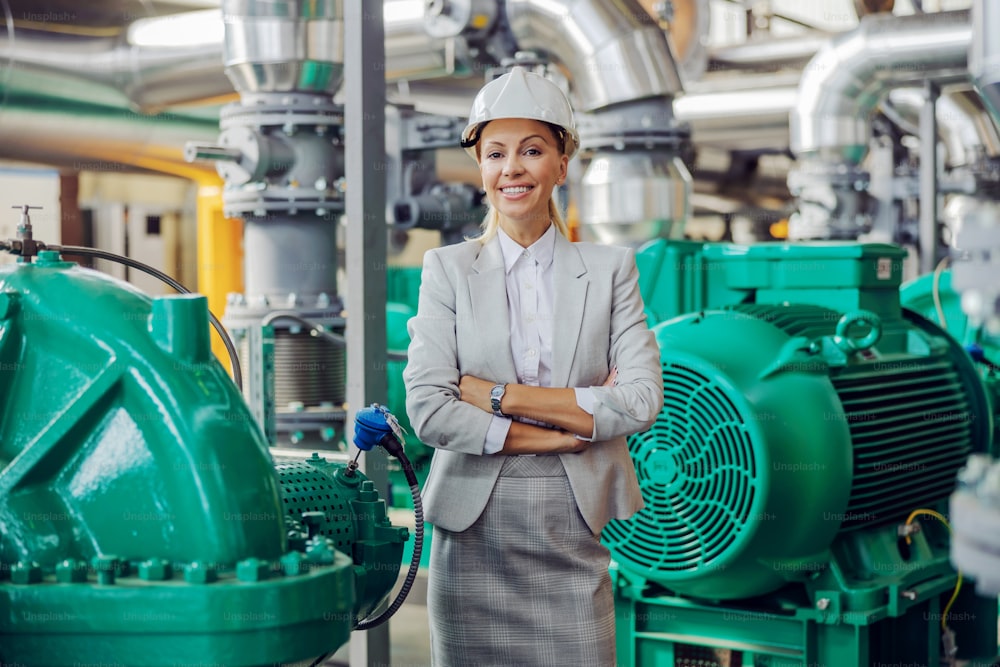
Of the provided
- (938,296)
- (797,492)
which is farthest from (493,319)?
(938,296)

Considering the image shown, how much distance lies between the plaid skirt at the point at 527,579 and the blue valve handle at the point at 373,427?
7.2 inches

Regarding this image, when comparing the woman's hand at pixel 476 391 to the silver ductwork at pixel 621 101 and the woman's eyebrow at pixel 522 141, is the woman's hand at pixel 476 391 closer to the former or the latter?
the woman's eyebrow at pixel 522 141

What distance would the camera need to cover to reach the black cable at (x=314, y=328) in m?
3.38

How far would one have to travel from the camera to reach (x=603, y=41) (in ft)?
14.8

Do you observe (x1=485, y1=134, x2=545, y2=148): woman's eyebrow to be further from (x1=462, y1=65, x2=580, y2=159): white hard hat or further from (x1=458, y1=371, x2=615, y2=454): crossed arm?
(x1=458, y1=371, x2=615, y2=454): crossed arm

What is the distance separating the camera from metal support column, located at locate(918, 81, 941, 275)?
21.0ft

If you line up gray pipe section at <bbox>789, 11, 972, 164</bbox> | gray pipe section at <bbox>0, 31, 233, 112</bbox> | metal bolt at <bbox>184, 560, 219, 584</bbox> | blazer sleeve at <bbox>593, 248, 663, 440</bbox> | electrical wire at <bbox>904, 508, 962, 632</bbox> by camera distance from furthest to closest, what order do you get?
gray pipe section at <bbox>789, 11, 972, 164</bbox> → gray pipe section at <bbox>0, 31, 233, 112</bbox> → electrical wire at <bbox>904, 508, 962, 632</bbox> → blazer sleeve at <bbox>593, 248, 663, 440</bbox> → metal bolt at <bbox>184, 560, 219, 584</bbox>

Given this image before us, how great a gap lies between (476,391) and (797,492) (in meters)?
1.21

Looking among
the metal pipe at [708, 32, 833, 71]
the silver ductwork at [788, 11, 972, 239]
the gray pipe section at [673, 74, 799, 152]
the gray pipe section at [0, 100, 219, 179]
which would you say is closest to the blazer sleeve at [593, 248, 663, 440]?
the gray pipe section at [0, 100, 219, 179]

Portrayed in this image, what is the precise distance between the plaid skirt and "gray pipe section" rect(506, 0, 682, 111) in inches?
117

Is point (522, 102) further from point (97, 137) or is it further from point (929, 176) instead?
point (929, 176)

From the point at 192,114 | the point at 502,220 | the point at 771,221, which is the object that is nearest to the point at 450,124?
the point at 192,114

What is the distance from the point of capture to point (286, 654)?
1388 mm

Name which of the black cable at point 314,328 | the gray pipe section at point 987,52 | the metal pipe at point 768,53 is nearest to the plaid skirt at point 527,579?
the gray pipe section at point 987,52
